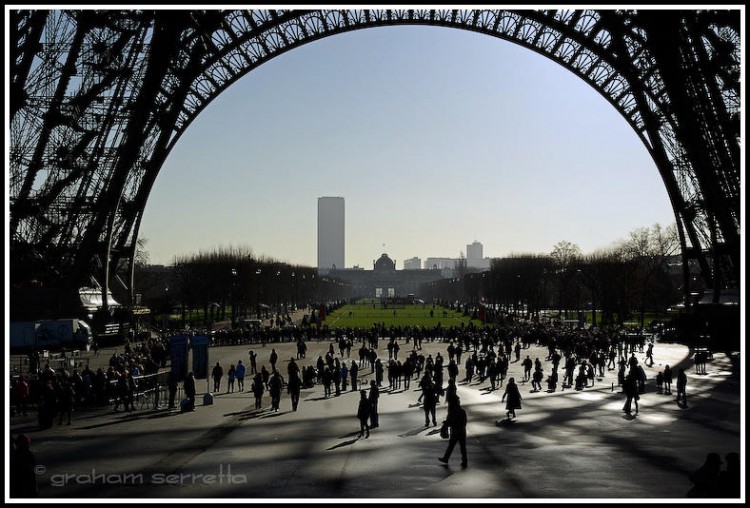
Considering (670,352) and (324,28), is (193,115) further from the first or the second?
(670,352)

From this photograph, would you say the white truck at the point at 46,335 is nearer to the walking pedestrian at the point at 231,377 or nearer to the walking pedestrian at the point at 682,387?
the walking pedestrian at the point at 231,377

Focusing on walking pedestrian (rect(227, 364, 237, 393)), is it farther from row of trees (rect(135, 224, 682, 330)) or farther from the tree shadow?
row of trees (rect(135, 224, 682, 330))

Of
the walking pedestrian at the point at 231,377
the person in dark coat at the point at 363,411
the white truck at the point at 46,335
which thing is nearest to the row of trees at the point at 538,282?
the white truck at the point at 46,335

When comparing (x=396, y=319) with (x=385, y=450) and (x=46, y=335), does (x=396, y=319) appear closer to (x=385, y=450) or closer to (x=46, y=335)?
(x=46, y=335)

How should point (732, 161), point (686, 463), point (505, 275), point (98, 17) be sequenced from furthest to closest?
point (505, 275) < point (98, 17) < point (732, 161) < point (686, 463)

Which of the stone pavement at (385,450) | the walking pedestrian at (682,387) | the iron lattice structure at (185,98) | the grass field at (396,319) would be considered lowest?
the stone pavement at (385,450)

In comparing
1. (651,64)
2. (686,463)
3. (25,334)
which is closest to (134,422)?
(686,463)

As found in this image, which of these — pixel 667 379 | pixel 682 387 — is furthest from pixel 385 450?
pixel 667 379
